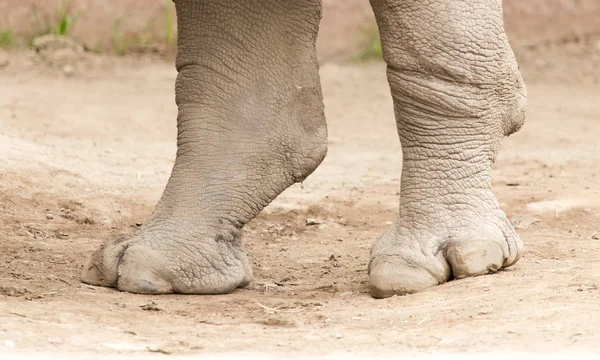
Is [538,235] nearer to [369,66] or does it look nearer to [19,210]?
[19,210]

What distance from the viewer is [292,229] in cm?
414

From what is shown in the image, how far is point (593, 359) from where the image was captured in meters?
2.28

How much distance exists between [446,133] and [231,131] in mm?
537

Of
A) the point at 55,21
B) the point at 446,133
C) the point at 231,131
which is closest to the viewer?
the point at 446,133

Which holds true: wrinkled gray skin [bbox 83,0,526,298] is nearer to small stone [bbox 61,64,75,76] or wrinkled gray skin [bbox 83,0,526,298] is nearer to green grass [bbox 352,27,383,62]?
small stone [bbox 61,64,75,76]

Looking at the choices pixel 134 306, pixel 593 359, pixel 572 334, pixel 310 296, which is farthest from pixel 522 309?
pixel 134 306

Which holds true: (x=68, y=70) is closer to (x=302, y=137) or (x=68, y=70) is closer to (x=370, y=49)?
(x=370, y=49)

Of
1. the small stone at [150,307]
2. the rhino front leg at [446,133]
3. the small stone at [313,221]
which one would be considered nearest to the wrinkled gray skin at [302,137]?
the rhino front leg at [446,133]

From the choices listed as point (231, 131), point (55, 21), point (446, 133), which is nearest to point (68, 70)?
point (55, 21)

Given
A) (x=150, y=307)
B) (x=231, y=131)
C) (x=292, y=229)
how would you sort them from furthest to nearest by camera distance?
(x=292, y=229)
(x=231, y=131)
(x=150, y=307)

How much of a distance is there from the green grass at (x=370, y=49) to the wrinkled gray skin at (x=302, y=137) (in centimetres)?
402

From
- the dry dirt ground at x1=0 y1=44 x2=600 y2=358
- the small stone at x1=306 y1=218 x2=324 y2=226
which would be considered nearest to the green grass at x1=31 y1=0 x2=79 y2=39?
the dry dirt ground at x1=0 y1=44 x2=600 y2=358

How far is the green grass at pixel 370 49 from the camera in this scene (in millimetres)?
7478

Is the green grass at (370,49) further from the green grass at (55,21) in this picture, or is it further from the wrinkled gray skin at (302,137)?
the wrinkled gray skin at (302,137)
